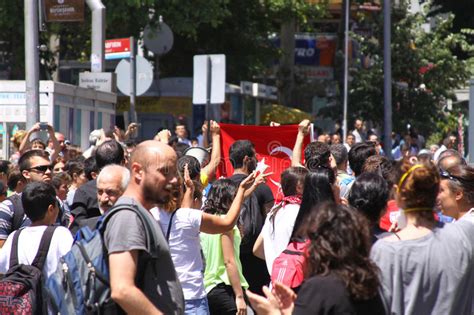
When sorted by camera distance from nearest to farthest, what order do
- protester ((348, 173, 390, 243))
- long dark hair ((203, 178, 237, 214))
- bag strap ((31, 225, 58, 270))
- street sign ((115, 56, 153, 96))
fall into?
protester ((348, 173, 390, 243)) < bag strap ((31, 225, 58, 270)) < long dark hair ((203, 178, 237, 214)) < street sign ((115, 56, 153, 96))

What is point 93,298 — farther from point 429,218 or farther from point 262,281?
point 262,281

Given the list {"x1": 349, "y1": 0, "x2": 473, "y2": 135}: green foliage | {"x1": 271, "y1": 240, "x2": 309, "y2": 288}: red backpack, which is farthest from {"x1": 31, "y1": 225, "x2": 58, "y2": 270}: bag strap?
{"x1": 349, "y1": 0, "x2": 473, "y2": 135}: green foliage

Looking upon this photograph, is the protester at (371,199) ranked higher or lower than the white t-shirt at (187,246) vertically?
higher

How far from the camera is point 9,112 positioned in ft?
55.7

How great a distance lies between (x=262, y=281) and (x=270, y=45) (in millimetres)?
28069

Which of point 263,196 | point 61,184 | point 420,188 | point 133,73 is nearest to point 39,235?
point 420,188

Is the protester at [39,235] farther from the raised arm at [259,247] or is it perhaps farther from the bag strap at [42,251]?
the raised arm at [259,247]

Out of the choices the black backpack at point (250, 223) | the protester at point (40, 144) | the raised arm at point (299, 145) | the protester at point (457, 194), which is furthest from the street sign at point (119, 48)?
the protester at point (457, 194)

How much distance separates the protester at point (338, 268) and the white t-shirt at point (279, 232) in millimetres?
3067

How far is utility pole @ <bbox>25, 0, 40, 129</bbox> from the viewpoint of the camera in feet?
50.9

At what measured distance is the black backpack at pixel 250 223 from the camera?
371 inches

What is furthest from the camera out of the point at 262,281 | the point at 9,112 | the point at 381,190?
the point at 9,112

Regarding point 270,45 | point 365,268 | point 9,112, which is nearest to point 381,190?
point 365,268

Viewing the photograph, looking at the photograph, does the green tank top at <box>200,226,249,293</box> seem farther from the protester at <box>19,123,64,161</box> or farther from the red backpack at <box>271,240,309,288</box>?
the protester at <box>19,123,64,161</box>
